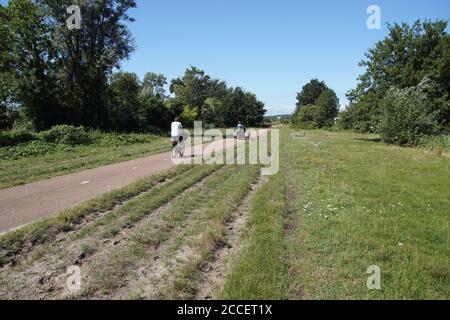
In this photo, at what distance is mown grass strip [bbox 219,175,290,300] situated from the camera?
4043 millimetres

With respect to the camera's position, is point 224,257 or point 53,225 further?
point 53,225

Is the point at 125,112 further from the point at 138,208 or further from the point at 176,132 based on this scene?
the point at 138,208

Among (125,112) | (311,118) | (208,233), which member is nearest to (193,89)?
(311,118)

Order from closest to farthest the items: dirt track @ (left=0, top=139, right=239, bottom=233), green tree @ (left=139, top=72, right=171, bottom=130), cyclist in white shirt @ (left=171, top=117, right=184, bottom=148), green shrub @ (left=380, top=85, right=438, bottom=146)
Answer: dirt track @ (left=0, top=139, right=239, bottom=233), cyclist in white shirt @ (left=171, top=117, right=184, bottom=148), green shrub @ (left=380, top=85, right=438, bottom=146), green tree @ (left=139, top=72, right=171, bottom=130)

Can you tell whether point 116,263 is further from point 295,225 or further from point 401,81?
point 401,81

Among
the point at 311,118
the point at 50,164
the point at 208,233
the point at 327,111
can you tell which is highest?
the point at 327,111

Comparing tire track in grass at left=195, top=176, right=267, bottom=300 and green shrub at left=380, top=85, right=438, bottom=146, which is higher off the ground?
green shrub at left=380, top=85, right=438, bottom=146

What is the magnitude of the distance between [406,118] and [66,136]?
23.4 meters

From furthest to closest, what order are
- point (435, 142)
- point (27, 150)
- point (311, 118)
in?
point (311, 118) → point (435, 142) → point (27, 150)

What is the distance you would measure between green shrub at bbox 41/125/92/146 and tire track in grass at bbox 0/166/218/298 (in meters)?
15.0

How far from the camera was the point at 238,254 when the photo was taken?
5.21 meters

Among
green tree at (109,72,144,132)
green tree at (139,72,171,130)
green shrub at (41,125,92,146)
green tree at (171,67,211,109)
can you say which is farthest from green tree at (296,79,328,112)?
green shrub at (41,125,92,146)

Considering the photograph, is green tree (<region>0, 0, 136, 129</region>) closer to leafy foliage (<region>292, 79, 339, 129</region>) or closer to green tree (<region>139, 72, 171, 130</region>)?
green tree (<region>139, 72, 171, 130</region>)

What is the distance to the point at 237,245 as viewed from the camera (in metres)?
5.61
